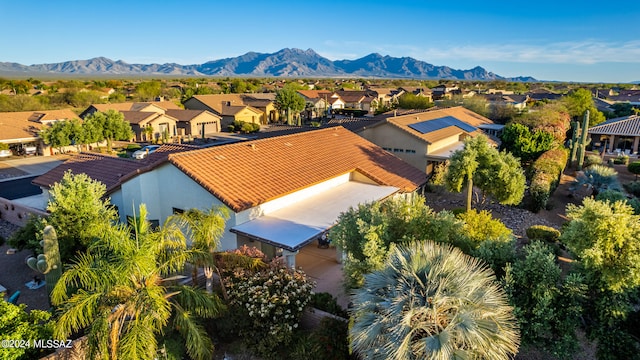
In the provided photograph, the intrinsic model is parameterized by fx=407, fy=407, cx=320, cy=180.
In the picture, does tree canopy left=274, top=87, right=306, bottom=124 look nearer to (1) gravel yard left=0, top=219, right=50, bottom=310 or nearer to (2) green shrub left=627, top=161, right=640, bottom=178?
(2) green shrub left=627, top=161, right=640, bottom=178

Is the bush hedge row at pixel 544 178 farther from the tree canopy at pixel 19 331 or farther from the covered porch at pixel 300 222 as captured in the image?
the tree canopy at pixel 19 331

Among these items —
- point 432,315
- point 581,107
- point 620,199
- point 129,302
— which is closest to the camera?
point 432,315

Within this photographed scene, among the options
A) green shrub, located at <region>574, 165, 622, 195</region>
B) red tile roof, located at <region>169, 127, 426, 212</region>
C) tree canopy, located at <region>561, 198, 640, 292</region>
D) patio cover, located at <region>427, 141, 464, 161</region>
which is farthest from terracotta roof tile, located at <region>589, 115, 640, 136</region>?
tree canopy, located at <region>561, 198, 640, 292</region>

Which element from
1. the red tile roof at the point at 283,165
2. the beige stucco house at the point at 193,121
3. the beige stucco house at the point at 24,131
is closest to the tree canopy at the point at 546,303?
the red tile roof at the point at 283,165

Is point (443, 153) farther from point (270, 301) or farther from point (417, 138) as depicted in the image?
point (270, 301)

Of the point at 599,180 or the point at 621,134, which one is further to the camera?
the point at 621,134

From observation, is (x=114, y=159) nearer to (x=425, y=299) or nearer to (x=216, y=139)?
(x=425, y=299)

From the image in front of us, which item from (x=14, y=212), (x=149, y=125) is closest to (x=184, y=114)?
(x=149, y=125)
